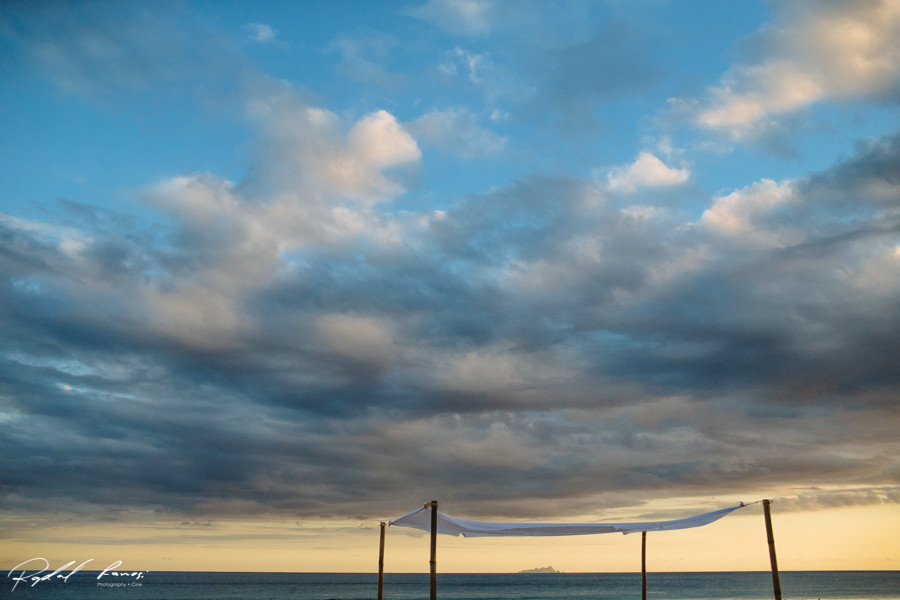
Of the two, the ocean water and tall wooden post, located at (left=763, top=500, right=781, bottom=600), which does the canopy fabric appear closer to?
tall wooden post, located at (left=763, top=500, right=781, bottom=600)

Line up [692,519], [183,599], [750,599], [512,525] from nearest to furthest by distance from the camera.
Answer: [512,525]
[692,519]
[183,599]
[750,599]

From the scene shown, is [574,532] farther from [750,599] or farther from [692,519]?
[750,599]

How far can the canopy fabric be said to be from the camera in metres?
15.0

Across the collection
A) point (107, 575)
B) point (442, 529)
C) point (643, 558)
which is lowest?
point (107, 575)

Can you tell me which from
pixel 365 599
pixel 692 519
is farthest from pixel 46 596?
pixel 692 519

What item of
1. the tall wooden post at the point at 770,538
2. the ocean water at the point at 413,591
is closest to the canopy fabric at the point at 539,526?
the tall wooden post at the point at 770,538

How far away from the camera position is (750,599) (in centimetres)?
6744

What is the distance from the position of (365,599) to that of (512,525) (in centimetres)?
6660

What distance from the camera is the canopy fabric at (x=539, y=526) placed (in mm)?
14992

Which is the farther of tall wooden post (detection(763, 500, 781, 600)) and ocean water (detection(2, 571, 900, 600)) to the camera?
ocean water (detection(2, 571, 900, 600))

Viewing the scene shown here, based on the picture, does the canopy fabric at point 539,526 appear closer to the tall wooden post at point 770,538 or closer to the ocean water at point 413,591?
the tall wooden post at point 770,538

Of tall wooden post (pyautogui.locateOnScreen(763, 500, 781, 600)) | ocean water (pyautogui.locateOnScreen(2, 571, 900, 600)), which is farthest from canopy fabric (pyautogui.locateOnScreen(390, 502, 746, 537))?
ocean water (pyautogui.locateOnScreen(2, 571, 900, 600))

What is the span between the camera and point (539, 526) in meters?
14.9

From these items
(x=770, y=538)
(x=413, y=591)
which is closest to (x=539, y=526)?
(x=770, y=538)
